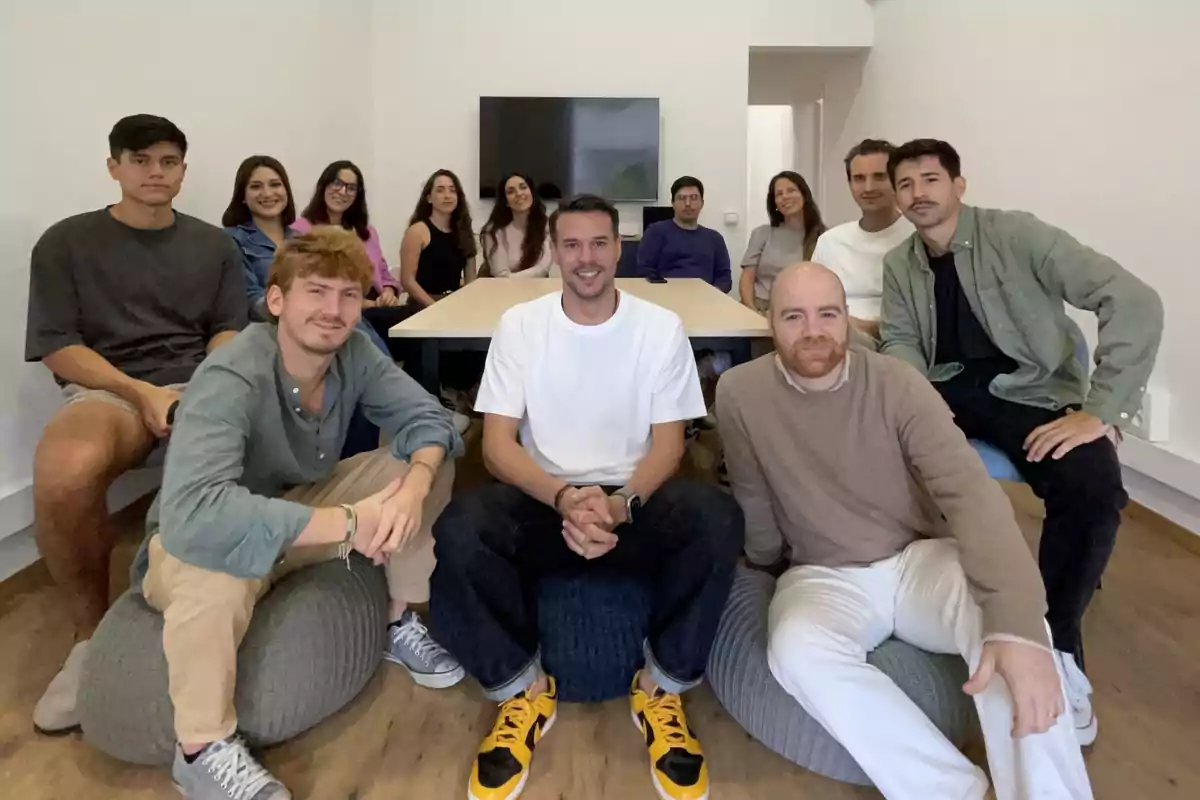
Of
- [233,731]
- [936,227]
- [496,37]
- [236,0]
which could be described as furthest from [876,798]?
[496,37]

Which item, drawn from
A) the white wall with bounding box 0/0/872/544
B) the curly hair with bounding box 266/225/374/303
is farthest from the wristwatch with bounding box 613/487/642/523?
the white wall with bounding box 0/0/872/544

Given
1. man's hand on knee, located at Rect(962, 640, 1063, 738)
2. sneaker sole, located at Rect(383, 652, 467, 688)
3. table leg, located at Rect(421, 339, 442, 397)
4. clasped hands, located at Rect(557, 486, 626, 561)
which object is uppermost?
table leg, located at Rect(421, 339, 442, 397)

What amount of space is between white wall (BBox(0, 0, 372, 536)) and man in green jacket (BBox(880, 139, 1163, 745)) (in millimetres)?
2472

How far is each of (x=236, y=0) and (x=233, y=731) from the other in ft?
11.2

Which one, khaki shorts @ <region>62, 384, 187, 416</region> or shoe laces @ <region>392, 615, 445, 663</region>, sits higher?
khaki shorts @ <region>62, 384, 187, 416</region>

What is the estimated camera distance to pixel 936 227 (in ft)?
7.17

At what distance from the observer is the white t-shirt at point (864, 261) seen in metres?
2.56

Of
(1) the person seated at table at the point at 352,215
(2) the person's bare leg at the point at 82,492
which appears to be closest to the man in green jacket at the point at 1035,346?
(2) the person's bare leg at the point at 82,492

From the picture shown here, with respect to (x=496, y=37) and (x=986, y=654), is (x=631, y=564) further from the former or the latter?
(x=496, y=37)

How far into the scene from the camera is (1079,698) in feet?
5.64

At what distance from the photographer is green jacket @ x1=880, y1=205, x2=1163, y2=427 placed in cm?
189

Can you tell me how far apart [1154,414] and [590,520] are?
7.56 ft

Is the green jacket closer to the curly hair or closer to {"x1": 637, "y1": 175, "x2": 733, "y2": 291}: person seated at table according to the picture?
the curly hair

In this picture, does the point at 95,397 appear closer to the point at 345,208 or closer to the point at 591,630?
the point at 591,630
